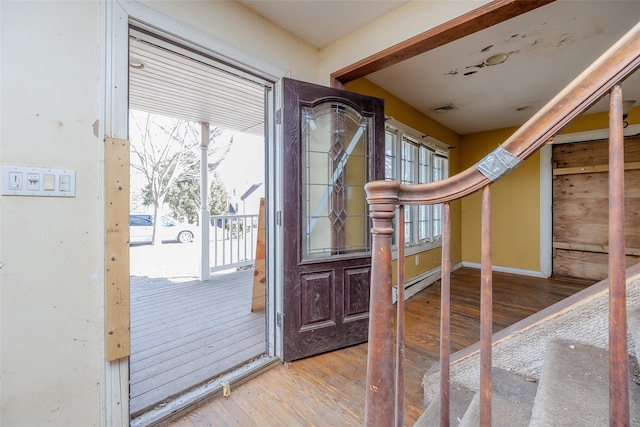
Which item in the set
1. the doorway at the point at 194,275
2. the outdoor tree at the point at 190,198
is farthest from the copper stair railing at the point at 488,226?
the outdoor tree at the point at 190,198

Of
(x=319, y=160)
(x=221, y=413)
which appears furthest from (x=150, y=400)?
(x=319, y=160)

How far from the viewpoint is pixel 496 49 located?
232 centimetres

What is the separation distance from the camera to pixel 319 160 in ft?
7.22

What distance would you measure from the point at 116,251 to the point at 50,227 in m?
0.27

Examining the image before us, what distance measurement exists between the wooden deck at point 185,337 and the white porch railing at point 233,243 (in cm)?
88

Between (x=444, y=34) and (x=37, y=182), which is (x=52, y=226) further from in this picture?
(x=444, y=34)

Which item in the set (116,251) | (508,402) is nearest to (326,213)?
(116,251)

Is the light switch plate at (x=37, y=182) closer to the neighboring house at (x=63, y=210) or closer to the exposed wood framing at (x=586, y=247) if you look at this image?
the neighboring house at (x=63, y=210)

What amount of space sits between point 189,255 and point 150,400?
5.71 metres

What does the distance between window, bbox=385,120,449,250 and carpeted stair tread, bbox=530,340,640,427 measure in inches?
93.5

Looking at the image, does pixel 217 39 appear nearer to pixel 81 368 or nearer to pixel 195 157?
pixel 81 368

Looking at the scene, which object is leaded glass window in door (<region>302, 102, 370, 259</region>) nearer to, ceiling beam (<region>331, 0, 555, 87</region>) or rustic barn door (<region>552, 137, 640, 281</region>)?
ceiling beam (<region>331, 0, 555, 87</region>)

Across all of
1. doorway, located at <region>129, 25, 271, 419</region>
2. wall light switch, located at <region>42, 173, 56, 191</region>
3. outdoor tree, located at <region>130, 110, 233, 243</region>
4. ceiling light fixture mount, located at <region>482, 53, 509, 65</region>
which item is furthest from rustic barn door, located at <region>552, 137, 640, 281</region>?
outdoor tree, located at <region>130, 110, 233, 243</region>

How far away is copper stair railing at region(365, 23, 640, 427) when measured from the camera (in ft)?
1.76
